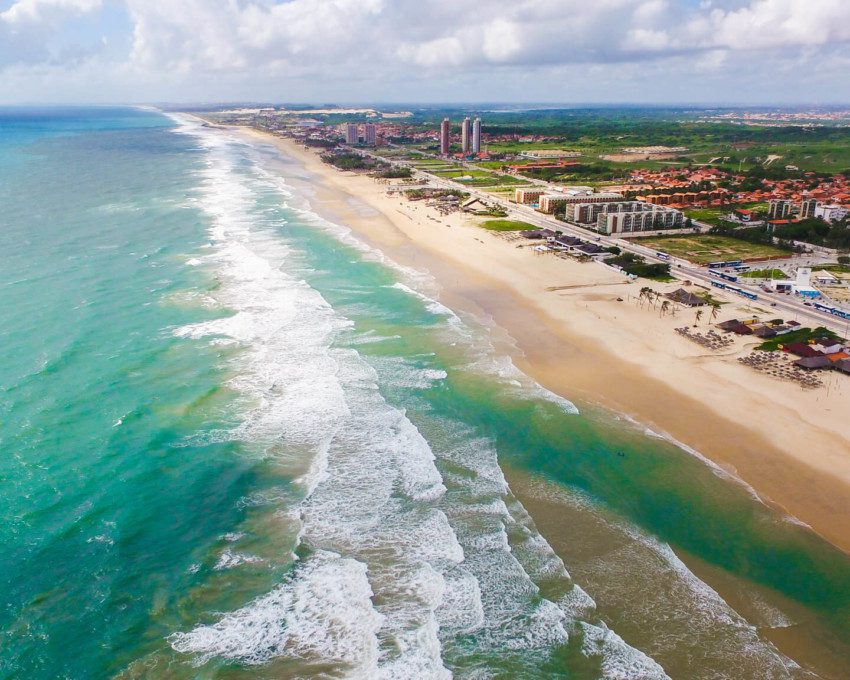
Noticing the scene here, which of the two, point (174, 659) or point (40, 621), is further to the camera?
point (40, 621)

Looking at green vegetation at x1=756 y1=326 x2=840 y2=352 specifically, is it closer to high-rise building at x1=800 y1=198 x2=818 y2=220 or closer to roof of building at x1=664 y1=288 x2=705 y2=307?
roof of building at x1=664 y1=288 x2=705 y2=307

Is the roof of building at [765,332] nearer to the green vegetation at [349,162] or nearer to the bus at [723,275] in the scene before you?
the bus at [723,275]

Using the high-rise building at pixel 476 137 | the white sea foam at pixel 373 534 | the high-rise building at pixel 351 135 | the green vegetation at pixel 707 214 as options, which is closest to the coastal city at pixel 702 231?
the green vegetation at pixel 707 214

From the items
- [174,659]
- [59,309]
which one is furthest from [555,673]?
[59,309]

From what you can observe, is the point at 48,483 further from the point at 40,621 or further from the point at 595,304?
the point at 595,304

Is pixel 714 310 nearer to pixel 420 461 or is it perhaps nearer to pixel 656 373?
pixel 656 373

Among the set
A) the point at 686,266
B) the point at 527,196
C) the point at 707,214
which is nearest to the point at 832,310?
the point at 686,266

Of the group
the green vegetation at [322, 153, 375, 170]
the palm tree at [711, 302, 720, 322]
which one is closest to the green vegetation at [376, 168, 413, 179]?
the green vegetation at [322, 153, 375, 170]
